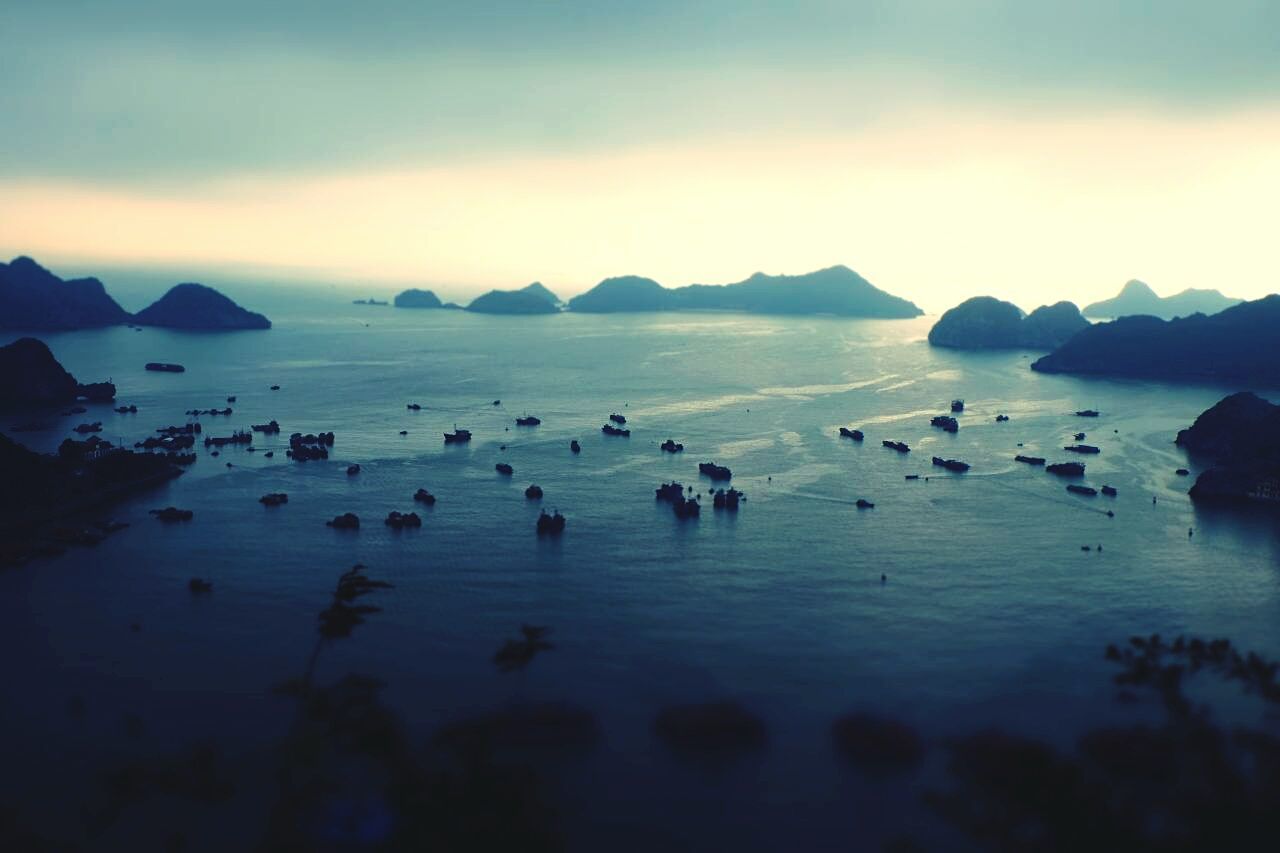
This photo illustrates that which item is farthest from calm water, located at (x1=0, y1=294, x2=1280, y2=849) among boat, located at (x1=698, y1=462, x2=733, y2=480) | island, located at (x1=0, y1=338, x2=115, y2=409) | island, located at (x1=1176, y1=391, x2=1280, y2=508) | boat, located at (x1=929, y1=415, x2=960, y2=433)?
island, located at (x1=0, y1=338, x2=115, y2=409)

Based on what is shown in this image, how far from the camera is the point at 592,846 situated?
39375 mm

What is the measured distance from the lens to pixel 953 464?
364 ft

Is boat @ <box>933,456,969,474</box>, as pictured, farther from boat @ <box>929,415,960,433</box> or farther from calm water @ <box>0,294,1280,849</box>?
boat @ <box>929,415,960,433</box>

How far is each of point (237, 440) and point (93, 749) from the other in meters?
76.0

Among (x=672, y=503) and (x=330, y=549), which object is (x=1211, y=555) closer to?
(x=672, y=503)

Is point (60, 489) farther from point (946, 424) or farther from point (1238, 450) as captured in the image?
point (1238, 450)

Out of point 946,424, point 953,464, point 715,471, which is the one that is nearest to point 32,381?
point 715,471

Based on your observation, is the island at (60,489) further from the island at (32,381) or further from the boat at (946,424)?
the boat at (946,424)

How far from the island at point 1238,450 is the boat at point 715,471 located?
5256 centimetres

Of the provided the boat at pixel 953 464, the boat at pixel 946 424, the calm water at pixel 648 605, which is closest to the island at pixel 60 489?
the calm water at pixel 648 605

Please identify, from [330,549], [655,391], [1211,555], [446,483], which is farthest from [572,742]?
[655,391]

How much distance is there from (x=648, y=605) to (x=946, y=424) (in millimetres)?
89512

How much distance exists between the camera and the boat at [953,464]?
10965 cm

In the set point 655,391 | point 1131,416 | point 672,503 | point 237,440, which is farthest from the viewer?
point 655,391
